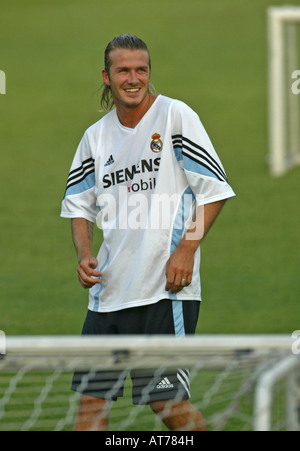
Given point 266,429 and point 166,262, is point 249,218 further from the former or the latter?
point 266,429

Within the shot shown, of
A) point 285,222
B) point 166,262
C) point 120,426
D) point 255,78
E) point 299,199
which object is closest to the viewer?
point 166,262

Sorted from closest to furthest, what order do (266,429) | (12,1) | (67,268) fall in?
(266,429) → (67,268) → (12,1)

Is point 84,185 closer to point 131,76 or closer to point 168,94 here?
point 131,76

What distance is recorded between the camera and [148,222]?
346 centimetres

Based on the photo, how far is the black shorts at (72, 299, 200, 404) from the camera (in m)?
3.43

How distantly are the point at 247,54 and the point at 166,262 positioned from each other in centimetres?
1832

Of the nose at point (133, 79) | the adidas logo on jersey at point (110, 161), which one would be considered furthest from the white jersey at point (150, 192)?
the nose at point (133, 79)

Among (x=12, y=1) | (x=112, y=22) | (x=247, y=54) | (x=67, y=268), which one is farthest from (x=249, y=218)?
(x=12, y=1)

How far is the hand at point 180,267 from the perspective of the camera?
3.37 metres

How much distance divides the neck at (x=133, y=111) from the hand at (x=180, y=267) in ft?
1.79

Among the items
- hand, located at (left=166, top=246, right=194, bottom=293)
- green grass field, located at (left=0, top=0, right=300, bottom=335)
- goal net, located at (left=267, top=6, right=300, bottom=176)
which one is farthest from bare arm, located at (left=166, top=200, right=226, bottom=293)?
goal net, located at (left=267, top=6, right=300, bottom=176)

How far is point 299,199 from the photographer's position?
11.1 meters

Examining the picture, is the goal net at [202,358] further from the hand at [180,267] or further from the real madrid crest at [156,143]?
the real madrid crest at [156,143]

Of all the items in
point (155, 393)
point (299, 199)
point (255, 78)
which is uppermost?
point (255, 78)
